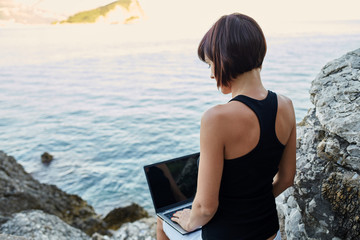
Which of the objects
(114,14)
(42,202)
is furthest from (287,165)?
(114,14)

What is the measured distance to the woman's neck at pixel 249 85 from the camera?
149 cm

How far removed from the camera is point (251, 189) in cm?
152

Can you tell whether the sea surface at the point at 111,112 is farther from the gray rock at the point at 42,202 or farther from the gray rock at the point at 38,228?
the gray rock at the point at 38,228

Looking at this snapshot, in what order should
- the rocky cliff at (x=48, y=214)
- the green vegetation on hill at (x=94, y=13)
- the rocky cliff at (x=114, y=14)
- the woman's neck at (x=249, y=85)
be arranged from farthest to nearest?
1. the rocky cliff at (x=114, y=14)
2. the green vegetation on hill at (x=94, y=13)
3. the rocky cliff at (x=48, y=214)
4. the woman's neck at (x=249, y=85)

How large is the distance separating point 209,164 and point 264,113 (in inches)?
13.2

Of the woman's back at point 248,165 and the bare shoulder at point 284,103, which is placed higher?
the bare shoulder at point 284,103

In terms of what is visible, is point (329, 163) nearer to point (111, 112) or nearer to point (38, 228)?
point (38, 228)

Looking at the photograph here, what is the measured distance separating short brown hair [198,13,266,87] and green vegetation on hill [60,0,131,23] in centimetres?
8894

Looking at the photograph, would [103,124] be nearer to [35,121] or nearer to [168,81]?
[35,121]

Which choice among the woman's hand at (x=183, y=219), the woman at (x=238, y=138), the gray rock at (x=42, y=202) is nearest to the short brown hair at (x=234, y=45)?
the woman at (x=238, y=138)

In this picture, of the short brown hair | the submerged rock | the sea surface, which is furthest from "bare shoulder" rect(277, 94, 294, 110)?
the submerged rock

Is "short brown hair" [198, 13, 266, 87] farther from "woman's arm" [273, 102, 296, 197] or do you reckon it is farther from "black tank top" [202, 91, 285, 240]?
"woman's arm" [273, 102, 296, 197]

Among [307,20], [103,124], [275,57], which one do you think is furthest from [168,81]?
[307,20]

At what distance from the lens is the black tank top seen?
4.72 feet
